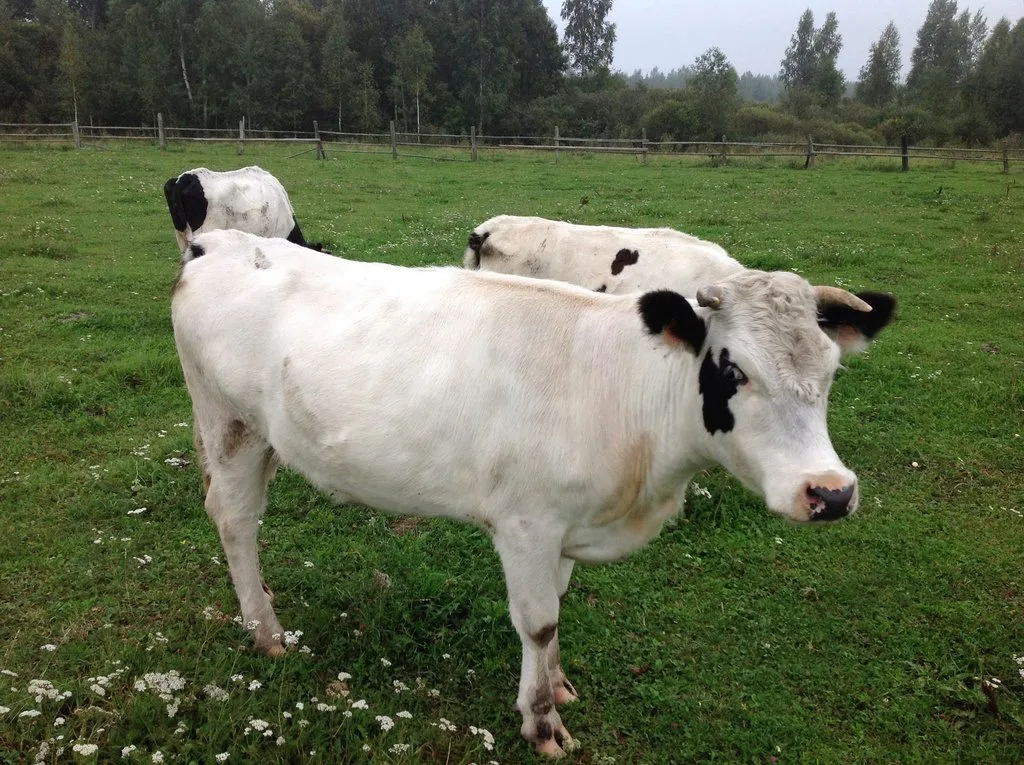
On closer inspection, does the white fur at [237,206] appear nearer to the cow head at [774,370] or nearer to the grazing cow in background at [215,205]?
the grazing cow in background at [215,205]

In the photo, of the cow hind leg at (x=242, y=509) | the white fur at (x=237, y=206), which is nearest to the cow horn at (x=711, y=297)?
the cow hind leg at (x=242, y=509)

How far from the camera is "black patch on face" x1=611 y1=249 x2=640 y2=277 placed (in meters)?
7.70

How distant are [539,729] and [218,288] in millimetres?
3010

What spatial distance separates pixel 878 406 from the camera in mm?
7488

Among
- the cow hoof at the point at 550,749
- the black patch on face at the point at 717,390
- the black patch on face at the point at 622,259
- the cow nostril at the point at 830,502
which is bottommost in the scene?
the cow hoof at the point at 550,749

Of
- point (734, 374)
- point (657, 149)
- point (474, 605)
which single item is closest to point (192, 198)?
point (474, 605)

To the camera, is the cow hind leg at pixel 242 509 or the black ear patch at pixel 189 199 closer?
the cow hind leg at pixel 242 509

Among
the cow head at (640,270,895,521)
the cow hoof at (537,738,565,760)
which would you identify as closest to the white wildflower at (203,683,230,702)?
the cow hoof at (537,738,565,760)

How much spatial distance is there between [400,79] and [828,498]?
63651 mm

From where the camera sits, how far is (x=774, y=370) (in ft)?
9.21

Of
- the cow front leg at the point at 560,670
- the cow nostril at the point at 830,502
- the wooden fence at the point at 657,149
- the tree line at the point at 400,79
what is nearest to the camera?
the cow nostril at the point at 830,502

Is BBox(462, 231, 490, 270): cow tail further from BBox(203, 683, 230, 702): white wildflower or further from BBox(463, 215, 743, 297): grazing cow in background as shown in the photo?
BBox(203, 683, 230, 702): white wildflower

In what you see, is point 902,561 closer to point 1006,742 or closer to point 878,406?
point 1006,742

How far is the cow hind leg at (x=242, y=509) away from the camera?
4.15 meters
